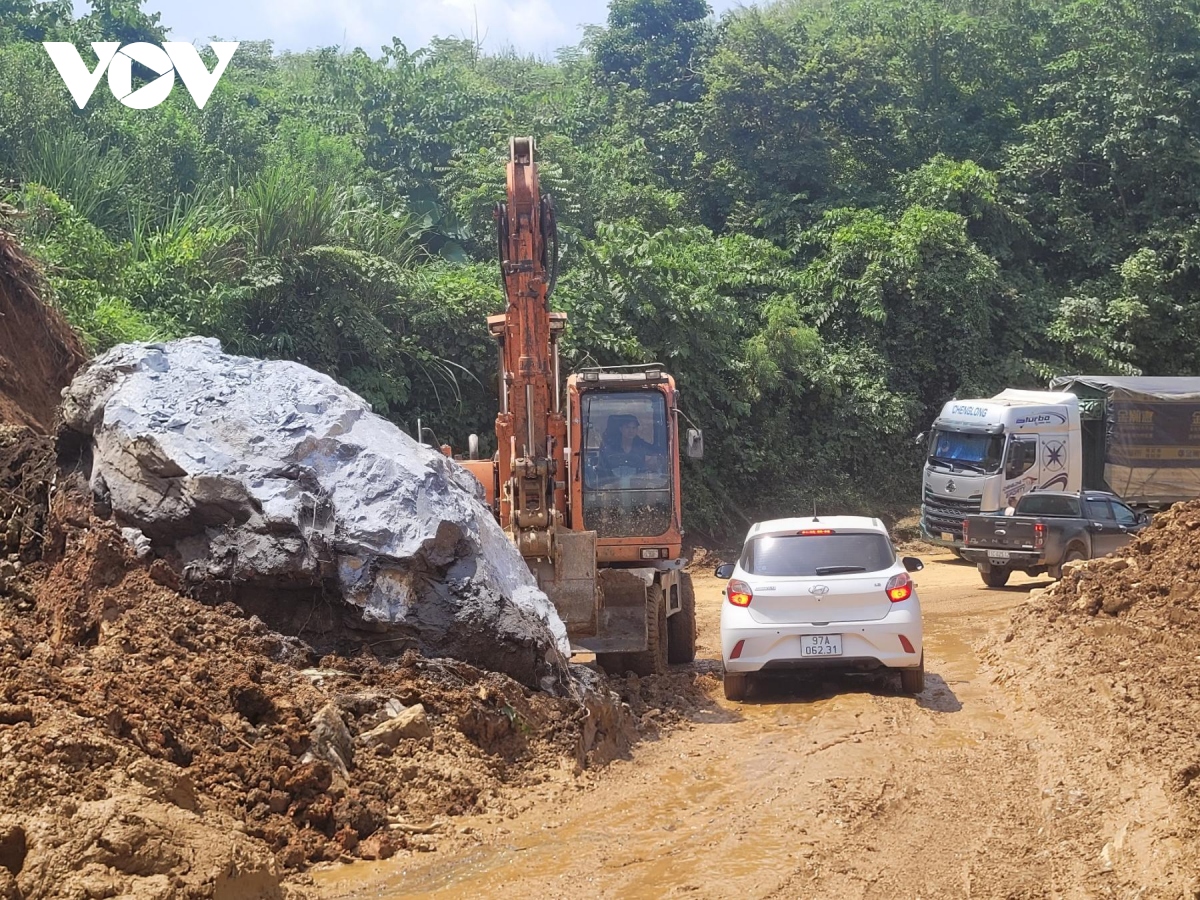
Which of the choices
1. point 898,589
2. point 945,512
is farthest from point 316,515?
point 945,512

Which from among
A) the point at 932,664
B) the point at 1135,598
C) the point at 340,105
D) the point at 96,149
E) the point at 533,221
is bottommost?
the point at 932,664

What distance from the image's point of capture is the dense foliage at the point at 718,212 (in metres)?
22.7

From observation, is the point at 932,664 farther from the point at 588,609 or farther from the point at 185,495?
the point at 185,495

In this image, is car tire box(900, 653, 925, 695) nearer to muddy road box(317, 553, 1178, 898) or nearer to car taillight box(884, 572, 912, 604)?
muddy road box(317, 553, 1178, 898)

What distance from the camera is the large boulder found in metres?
9.61

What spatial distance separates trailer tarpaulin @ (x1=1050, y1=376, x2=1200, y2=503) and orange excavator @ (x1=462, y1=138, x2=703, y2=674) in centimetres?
1632

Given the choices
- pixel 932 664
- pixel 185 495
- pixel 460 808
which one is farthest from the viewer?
pixel 932 664

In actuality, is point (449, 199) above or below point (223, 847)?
above

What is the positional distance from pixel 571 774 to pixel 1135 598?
701cm

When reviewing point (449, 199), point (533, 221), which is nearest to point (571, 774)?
point (533, 221)

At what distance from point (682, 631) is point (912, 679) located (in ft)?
10.9

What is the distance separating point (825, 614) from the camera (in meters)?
11.1

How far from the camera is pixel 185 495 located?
31.9 ft

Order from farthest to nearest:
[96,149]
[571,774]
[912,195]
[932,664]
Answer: [912,195] < [96,149] < [932,664] < [571,774]
